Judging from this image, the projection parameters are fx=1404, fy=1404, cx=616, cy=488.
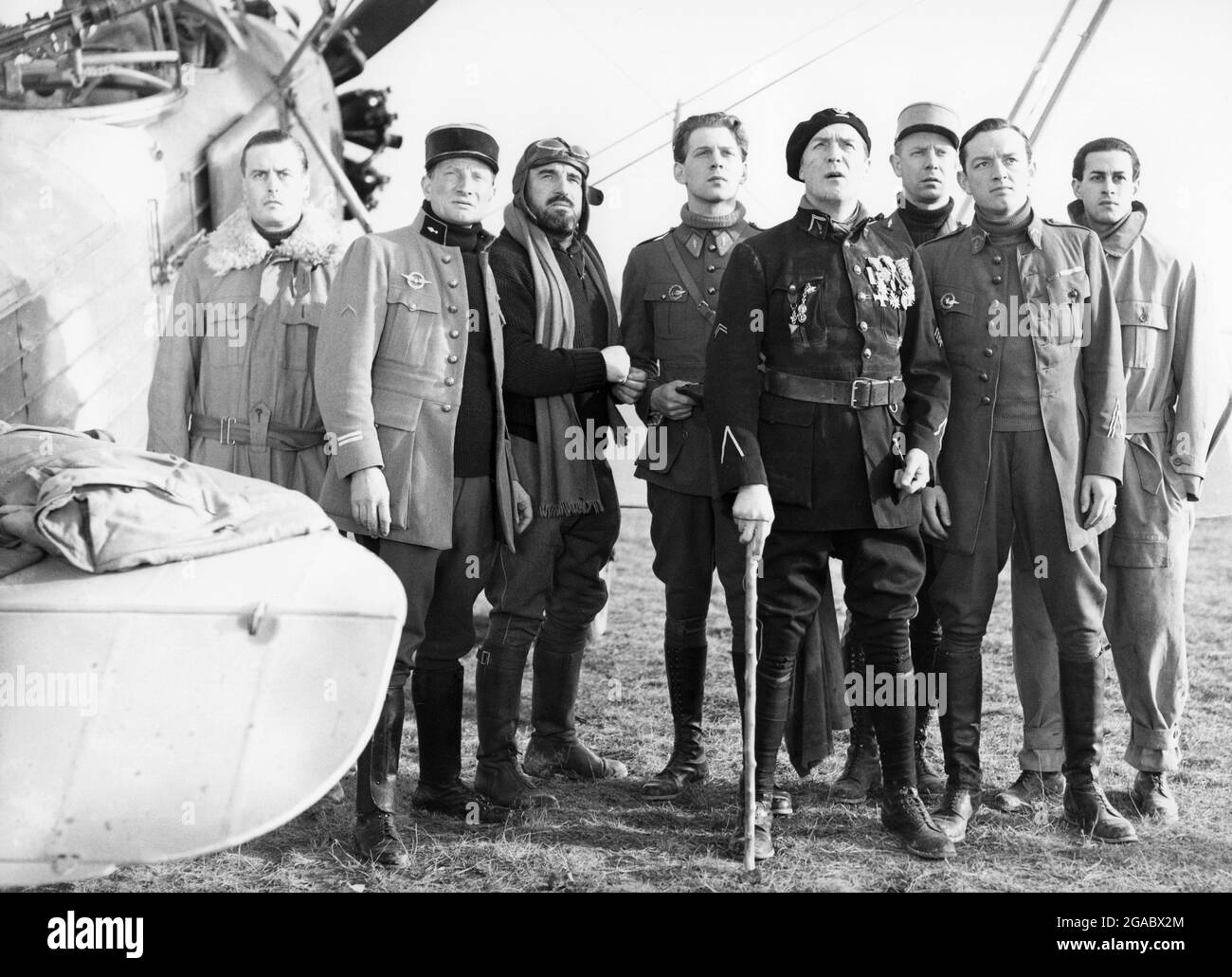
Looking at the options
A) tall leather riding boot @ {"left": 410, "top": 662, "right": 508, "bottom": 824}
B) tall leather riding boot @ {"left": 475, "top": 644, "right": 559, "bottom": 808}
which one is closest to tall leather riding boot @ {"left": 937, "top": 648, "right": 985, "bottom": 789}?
tall leather riding boot @ {"left": 475, "top": 644, "right": 559, "bottom": 808}

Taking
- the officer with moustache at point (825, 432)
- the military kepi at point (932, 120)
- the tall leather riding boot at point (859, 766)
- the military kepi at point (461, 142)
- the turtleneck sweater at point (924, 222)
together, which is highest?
the military kepi at point (932, 120)

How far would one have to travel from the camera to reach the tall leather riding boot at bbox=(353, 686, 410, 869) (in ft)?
11.3

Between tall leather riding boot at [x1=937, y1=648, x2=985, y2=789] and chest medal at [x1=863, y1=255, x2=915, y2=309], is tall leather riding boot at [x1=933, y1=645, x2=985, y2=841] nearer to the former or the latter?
tall leather riding boot at [x1=937, y1=648, x2=985, y2=789]

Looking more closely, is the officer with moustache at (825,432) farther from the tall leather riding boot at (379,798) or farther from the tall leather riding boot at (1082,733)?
the tall leather riding boot at (379,798)

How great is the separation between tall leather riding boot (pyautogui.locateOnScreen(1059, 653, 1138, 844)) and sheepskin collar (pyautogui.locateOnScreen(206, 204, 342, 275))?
235 centimetres

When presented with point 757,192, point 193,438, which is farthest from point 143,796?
point 757,192

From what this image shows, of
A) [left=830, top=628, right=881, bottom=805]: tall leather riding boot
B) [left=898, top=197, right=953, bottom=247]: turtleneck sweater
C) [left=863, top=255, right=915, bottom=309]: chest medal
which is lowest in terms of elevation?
[left=830, top=628, right=881, bottom=805]: tall leather riding boot

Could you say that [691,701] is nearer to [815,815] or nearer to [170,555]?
[815,815]

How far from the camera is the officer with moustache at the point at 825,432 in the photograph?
138 inches

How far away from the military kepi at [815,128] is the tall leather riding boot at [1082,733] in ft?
4.94

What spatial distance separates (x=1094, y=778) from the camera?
378 centimetres

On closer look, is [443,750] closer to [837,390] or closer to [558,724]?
[558,724]

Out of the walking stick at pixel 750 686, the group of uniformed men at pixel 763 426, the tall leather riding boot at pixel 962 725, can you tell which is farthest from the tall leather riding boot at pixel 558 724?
the tall leather riding boot at pixel 962 725

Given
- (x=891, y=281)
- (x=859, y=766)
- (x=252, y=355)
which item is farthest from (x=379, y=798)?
(x=891, y=281)
